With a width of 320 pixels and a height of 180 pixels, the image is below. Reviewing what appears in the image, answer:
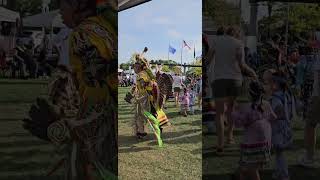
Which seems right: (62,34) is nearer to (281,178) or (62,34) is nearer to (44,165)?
(44,165)

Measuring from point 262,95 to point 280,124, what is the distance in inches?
14.1

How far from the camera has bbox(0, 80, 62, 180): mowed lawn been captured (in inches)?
163

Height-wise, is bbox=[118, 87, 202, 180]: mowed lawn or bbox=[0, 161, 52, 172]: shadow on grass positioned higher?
bbox=[0, 161, 52, 172]: shadow on grass

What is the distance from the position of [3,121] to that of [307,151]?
3.04 m

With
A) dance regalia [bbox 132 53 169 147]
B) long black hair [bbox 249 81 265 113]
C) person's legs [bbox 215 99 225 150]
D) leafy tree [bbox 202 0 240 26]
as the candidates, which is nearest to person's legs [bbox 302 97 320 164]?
long black hair [bbox 249 81 265 113]

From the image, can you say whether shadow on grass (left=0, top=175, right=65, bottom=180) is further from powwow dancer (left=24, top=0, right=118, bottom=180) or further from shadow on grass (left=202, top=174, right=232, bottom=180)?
shadow on grass (left=202, top=174, right=232, bottom=180)

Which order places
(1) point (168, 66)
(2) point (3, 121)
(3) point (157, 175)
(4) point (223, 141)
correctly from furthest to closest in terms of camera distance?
(1) point (168, 66), (3) point (157, 175), (4) point (223, 141), (2) point (3, 121)

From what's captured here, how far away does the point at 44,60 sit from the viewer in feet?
14.1

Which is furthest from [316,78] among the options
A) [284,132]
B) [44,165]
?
[44,165]

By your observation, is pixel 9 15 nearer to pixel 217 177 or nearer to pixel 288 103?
pixel 217 177

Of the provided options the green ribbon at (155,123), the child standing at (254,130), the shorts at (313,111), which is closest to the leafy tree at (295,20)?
the child standing at (254,130)

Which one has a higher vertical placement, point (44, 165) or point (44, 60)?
point (44, 60)

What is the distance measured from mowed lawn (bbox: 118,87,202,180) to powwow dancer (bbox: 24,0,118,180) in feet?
11.0

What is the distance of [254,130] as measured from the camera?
186 inches
